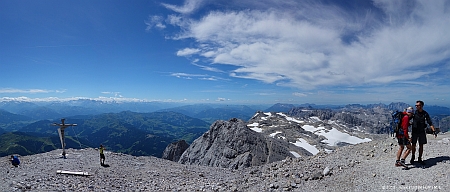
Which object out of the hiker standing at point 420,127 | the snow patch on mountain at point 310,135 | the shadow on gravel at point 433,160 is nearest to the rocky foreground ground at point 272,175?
the shadow on gravel at point 433,160

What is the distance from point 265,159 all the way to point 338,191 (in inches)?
1319

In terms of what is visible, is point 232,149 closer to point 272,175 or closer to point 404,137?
point 272,175

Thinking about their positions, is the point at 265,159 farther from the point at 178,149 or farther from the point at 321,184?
the point at 321,184

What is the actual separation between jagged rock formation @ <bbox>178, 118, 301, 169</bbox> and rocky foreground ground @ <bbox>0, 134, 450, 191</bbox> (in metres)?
26.4

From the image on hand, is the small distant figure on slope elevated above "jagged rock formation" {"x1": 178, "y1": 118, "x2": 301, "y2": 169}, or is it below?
above

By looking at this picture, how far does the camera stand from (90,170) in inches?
631

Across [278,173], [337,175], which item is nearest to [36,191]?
[278,173]

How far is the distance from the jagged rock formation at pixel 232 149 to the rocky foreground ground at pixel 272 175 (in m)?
26.4

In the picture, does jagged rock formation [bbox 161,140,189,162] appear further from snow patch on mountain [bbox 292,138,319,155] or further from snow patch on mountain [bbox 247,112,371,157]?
snow patch on mountain [bbox 292,138,319,155]

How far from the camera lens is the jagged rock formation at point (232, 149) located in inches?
1714

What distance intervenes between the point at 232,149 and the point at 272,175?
3437 cm

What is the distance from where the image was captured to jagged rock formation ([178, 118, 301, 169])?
1714 inches

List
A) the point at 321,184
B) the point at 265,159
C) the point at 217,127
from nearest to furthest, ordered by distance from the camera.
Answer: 1. the point at 321,184
2. the point at 265,159
3. the point at 217,127

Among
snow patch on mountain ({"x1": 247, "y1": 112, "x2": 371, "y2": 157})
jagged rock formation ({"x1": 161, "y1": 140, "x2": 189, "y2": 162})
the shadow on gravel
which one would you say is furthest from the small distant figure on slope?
snow patch on mountain ({"x1": 247, "y1": 112, "x2": 371, "y2": 157})
